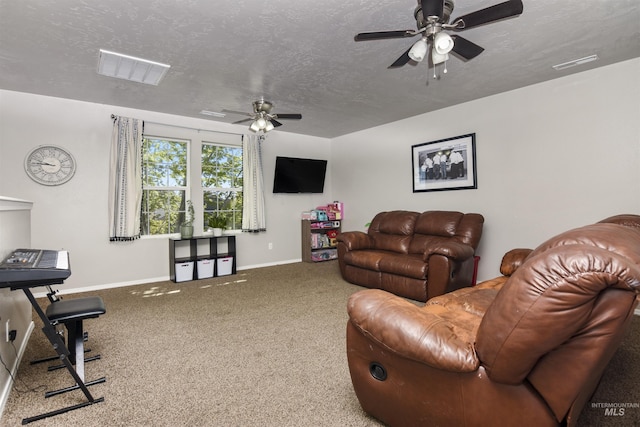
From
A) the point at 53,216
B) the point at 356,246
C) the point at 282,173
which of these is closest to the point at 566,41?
the point at 356,246

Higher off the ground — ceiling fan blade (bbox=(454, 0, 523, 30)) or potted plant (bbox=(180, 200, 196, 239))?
ceiling fan blade (bbox=(454, 0, 523, 30))

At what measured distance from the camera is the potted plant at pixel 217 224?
198 inches

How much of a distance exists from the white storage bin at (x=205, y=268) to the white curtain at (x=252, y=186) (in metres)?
0.86

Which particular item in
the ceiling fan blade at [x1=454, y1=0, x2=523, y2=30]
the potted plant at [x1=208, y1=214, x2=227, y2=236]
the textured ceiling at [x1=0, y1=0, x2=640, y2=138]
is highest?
the textured ceiling at [x1=0, y1=0, x2=640, y2=138]

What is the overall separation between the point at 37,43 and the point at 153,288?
9.52 ft

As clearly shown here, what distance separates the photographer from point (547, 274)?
93 centimetres

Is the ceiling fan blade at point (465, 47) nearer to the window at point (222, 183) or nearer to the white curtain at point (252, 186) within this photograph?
the white curtain at point (252, 186)

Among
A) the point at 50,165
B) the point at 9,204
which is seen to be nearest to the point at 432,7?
the point at 9,204

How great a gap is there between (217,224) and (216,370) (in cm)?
323

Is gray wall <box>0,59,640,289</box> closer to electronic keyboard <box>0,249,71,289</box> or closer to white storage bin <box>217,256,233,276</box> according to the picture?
white storage bin <box>217,256,233,276</box>

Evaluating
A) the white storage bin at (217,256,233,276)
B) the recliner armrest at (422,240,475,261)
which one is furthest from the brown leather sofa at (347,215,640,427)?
the white storage bin at (217,256,233,276)

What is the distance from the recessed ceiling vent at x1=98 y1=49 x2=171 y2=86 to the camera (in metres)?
2.86

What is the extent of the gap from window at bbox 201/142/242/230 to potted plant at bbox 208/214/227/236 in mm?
142

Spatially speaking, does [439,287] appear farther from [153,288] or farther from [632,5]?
[153,288]
